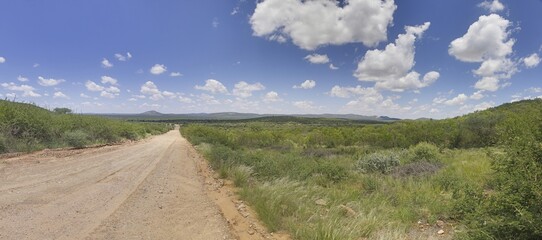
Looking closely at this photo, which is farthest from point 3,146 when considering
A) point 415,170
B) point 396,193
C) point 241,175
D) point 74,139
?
point 415,170

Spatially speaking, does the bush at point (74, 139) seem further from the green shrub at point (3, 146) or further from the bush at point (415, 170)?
the bush at point (415, 170)

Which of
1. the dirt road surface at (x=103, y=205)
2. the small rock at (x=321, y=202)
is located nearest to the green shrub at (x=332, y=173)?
the small rock at (x=321, y=202)

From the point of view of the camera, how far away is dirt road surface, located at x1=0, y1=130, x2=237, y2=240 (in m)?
6.02

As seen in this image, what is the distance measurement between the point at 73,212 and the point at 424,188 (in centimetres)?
985

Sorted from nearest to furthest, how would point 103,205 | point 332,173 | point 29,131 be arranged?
point 103,205
point 332,173
point 29,131

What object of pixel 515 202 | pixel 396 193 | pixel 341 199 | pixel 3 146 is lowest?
pixel 396 193

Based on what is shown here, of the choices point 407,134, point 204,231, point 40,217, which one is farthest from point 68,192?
point 407,134

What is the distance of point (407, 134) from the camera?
127 feet

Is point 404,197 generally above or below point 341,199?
below

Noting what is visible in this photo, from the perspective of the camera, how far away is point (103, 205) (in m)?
7.80

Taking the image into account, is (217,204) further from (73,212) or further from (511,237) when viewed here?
(511,237)

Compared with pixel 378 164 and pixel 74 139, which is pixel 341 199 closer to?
pixel 378 164

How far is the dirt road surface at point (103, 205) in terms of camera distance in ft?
19.8

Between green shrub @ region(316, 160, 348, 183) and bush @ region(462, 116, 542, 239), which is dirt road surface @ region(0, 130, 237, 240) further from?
green shrub @ region(316, 160, 348, 183)
